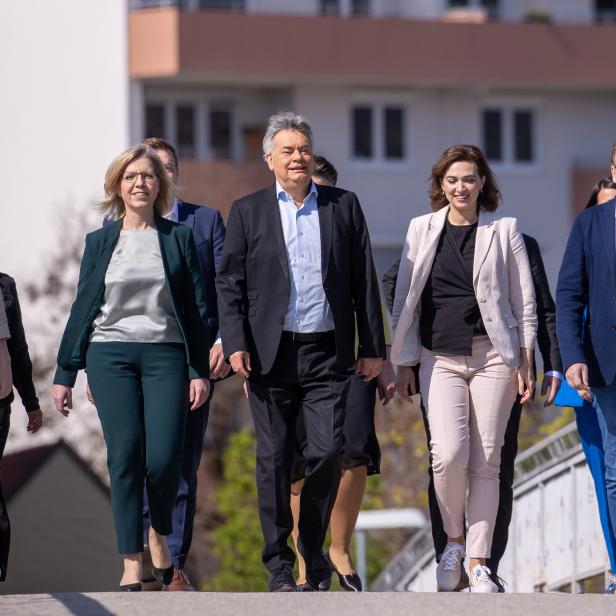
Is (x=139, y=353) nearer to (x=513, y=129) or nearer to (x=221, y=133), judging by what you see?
(x=221, y=133)

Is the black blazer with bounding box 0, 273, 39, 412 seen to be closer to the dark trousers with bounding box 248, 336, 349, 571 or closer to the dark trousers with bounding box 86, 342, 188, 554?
the dark trousers with bounding box 86, 342, 188, 554

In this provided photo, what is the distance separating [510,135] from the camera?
149 ft

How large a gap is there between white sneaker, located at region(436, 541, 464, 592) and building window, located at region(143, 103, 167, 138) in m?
32.1

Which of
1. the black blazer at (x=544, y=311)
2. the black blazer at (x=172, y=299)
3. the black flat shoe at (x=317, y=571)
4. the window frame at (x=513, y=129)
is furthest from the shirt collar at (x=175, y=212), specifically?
the window frame at (x=513, y=129)

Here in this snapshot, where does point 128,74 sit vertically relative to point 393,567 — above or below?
above

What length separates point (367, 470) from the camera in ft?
41.1

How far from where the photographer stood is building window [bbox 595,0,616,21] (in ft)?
150

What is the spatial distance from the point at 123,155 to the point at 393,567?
1274cm

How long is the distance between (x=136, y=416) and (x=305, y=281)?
112 centimetres

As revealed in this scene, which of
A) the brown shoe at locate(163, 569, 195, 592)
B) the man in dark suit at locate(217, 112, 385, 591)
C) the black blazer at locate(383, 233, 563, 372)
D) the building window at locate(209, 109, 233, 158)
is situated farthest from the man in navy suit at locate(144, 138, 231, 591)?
the building window at locate(209, 109, 233, 158)

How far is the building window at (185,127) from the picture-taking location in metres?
43.4

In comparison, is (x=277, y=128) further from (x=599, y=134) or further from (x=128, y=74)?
(x=599, y=134)

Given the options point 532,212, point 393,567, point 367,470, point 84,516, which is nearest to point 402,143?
point 532,212

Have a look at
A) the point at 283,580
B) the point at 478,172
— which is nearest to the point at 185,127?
the point at 478,172
